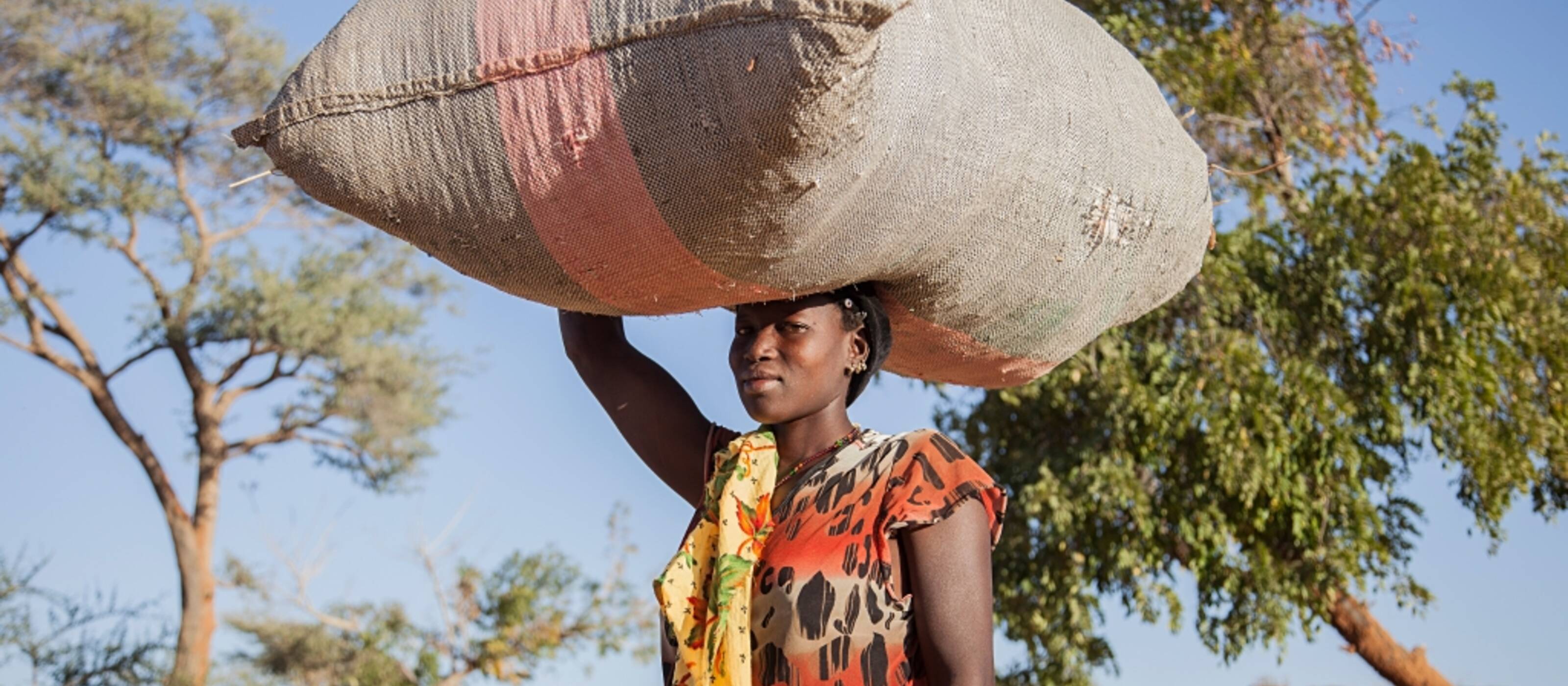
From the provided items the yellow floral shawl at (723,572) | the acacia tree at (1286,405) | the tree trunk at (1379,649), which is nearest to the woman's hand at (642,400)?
the yellow floral shawl at (723,572)

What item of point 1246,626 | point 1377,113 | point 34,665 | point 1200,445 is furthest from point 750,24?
point 34,665

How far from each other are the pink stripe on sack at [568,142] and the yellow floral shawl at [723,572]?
0.39 metres

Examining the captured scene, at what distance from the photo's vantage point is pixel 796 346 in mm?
2182

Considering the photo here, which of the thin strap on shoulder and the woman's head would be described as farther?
the thin strap on shoulder

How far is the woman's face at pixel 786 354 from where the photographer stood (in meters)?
2.18

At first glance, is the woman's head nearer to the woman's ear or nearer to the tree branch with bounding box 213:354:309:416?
the woman's ear

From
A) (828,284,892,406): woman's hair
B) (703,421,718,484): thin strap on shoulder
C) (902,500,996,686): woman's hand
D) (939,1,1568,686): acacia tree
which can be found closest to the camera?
(902,500,996,686): woman's hand

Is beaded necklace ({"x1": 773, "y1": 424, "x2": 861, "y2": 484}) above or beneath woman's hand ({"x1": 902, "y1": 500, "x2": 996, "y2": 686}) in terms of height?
above

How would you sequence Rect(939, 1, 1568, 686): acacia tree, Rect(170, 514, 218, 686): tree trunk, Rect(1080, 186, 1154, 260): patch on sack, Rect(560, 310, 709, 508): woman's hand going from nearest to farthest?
Rect(1080, 186, 1154, 260): patch on sack, Rect(560, 310, 709, 508): woman's hand, Rect(939, 1, 1568, 686): acacia tree, Rect(170, 514, 218, 686): tree trunk

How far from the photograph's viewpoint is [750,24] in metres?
1.59

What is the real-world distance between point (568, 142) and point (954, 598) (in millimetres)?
749

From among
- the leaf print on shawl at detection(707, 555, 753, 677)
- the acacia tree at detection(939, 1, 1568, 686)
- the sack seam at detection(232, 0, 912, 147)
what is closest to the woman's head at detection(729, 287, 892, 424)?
the leaf print on shawl at detection(707, 555, 753, 677)

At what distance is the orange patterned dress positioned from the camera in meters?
1.97

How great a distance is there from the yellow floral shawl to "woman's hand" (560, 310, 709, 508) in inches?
8.1
